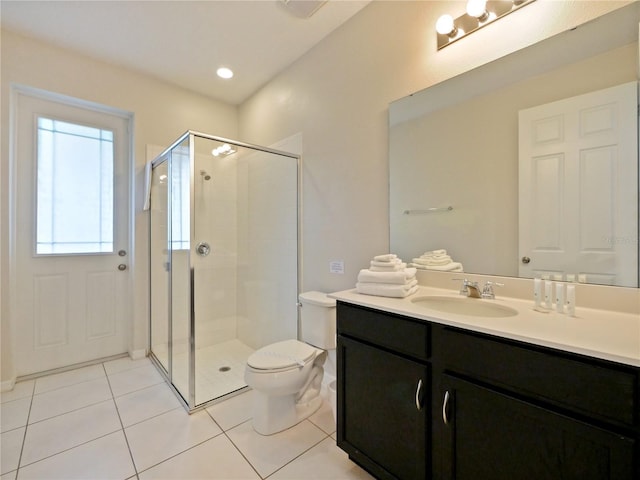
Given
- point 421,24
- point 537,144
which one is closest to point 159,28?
point 421,24

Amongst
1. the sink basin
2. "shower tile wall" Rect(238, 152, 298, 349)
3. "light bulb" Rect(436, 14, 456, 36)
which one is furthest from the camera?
"shower tile wall" Rect(238, 152, 298, 349)

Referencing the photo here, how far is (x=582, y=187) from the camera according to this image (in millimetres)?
1158

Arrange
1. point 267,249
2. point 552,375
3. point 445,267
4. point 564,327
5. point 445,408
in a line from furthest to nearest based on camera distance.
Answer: point 267,249 < point 445,267 < point 445,408 < point 564,327 < point 552,375

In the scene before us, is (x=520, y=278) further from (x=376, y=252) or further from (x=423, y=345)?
(x=376, y=252)

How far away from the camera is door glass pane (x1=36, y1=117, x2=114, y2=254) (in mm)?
2402

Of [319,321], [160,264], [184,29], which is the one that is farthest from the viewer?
[160,264]

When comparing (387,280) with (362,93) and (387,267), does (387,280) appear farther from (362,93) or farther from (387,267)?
(362,93)

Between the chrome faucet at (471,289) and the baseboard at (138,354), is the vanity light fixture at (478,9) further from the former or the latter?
the baseboard at (138,354)

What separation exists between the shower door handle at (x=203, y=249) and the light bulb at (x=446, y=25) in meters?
2.03

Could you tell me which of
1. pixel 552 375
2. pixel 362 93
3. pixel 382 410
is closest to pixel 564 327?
pixel 552 375

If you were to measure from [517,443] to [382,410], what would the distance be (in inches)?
20.2

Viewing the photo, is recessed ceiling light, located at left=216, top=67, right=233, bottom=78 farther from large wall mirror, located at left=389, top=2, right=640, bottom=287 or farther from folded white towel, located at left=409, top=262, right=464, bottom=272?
folded white towel, located at left=409, top=262, right=464, bottom=272

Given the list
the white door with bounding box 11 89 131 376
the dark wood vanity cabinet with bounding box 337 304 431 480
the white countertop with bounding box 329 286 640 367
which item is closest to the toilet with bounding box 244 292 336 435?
the dark wood vanity cabinet with bounding box 337 304 431 480

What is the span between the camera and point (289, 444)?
5.24 feet
